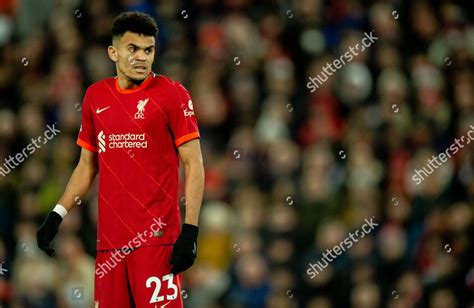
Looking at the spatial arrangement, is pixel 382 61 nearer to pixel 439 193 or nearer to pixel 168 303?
pixel 439 193

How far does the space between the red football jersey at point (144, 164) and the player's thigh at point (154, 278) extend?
6 cm

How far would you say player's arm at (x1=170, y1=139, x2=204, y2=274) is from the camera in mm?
6520

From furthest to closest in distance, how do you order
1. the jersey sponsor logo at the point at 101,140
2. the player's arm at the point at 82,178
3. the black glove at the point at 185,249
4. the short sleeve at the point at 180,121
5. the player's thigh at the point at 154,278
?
the player's arm at the point at 82,178
the jersey sponsor logo at the point at 101,140
the short sleeve at the point at 180,121
the player's thigh at the point at 154,278
the black glove at the point at 185,249

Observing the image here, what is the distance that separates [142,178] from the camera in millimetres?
6727

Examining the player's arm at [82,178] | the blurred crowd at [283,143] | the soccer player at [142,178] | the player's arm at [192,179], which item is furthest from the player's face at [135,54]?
the blurred crowd at [283,143]

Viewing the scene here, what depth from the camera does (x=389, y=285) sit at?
12352mm

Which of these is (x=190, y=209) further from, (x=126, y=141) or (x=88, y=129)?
(x=88, y=129)

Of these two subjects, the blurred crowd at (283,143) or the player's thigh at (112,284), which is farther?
the blurred crowd at (283,143)

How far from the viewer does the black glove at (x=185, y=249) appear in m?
6.51

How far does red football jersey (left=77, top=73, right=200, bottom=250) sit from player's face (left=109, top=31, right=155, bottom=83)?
0.11 meters

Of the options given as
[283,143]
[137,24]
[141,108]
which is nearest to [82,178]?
[141,108]

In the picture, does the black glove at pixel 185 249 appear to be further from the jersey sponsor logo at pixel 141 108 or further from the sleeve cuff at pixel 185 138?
the jersey sponsor logo at pixel 141 108

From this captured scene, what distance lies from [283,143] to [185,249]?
7.59 metres

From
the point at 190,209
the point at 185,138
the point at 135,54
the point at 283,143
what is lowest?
the point at 283,143
